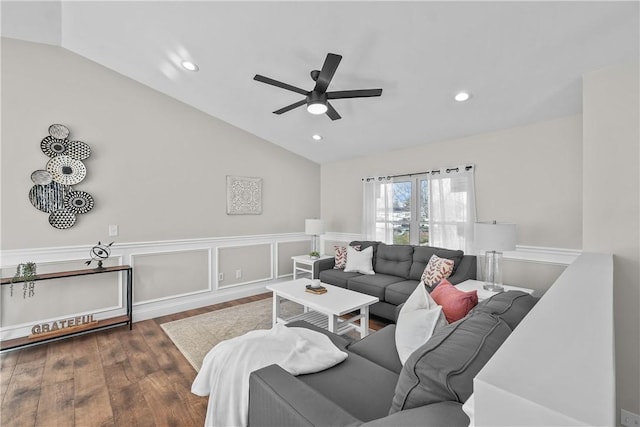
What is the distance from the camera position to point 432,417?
775mm

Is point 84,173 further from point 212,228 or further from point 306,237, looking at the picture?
point 306,237

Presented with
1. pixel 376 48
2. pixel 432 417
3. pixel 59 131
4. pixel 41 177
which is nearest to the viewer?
pixel 432 417

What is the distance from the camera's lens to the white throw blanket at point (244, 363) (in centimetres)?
141

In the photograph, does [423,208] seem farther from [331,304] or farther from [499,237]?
[331,304]

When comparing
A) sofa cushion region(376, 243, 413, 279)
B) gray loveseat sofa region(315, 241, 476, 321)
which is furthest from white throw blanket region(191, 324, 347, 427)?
sofa cushion region(376, 243, 413, 279)

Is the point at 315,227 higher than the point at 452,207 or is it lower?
lower

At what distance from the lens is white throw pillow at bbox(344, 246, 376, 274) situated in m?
3.93

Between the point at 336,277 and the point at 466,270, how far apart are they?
1.56 m

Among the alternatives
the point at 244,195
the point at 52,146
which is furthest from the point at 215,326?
the point at 52,146

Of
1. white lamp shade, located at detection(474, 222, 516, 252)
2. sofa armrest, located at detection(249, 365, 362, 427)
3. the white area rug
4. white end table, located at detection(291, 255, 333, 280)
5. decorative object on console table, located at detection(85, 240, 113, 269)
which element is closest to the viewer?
sofa armrest, located at detection(249, 365, 362, 427)

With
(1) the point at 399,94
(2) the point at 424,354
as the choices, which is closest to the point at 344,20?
(1) the point at 399,94

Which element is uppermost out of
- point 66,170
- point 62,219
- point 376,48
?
point 376,48

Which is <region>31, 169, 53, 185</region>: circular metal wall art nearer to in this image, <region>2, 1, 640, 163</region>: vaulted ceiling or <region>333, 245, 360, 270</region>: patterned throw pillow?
<region>2, 1, 640, 163</region>: vaulted ceiling

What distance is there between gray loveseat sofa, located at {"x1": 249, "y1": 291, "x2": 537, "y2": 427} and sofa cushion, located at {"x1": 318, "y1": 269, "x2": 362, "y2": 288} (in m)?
2.12
